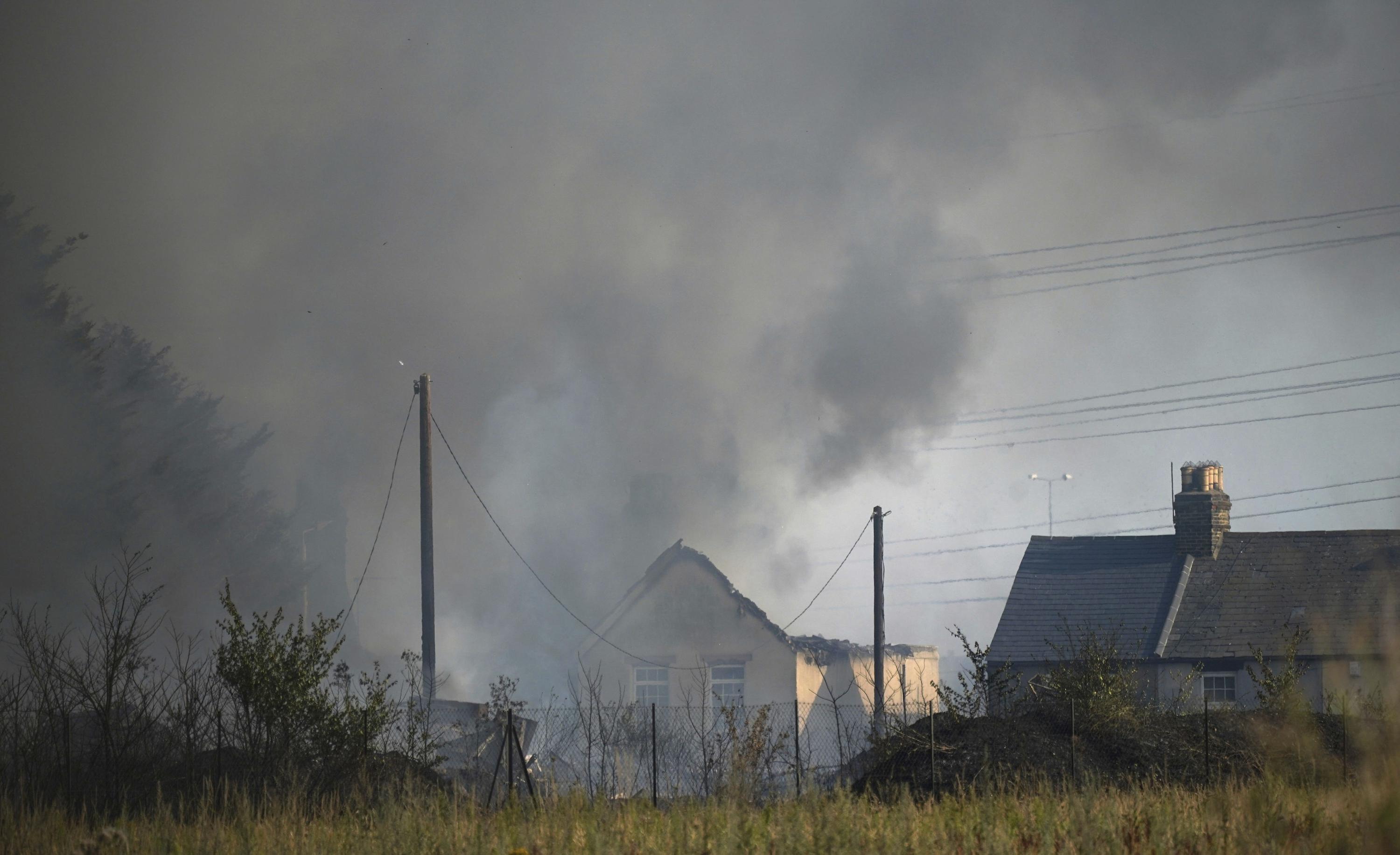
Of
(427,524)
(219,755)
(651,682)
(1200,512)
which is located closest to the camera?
(219,755)

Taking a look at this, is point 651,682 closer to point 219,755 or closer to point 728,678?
point 728,678

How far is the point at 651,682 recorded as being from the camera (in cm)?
3784

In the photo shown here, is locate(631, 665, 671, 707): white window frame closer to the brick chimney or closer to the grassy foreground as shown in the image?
the brick chimney

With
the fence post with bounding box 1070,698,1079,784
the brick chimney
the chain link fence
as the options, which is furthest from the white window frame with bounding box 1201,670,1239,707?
the fence post with bounding box 1070,698,1079,784

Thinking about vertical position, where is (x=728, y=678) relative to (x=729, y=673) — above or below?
below

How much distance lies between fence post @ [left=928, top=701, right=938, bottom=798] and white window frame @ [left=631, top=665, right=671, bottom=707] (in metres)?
21.8

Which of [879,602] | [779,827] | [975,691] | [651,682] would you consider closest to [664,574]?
[651,682]

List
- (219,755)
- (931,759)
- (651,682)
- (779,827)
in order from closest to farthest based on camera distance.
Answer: (779,827)
(219,755)
(931,759)
(651,682)

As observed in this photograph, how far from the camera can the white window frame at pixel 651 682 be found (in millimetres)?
37781

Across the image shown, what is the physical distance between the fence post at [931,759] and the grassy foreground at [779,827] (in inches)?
77.3

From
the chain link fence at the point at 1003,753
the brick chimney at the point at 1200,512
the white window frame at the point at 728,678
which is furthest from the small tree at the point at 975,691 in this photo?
the white window frame at the point at 728,678

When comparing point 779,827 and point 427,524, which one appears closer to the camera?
point 779,827

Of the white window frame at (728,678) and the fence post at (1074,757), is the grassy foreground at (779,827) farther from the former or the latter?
the white window frame at (728,678)

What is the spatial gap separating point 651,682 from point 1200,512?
56.0 ft
